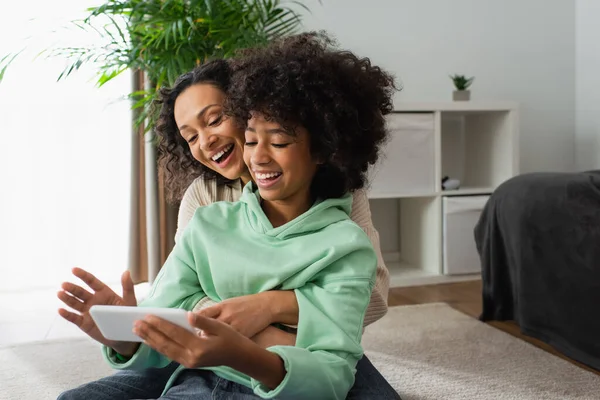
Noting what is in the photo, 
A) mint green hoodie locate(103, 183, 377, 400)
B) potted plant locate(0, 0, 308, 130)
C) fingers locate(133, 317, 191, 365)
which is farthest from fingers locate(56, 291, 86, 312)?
potted plant locate(0, 0, 308, 130)

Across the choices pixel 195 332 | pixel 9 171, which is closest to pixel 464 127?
pixel 9 171

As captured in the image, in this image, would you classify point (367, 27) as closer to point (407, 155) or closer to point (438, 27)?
point (438, 27)

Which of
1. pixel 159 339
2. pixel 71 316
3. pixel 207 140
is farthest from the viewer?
pixel 207 140

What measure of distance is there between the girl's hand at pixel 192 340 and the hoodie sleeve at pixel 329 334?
10cm

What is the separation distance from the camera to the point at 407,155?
299 centimetres

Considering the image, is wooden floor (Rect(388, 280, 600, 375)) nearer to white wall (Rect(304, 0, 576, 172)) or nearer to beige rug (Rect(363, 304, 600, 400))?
beige rug (Rect(363, 304, 600, 400))

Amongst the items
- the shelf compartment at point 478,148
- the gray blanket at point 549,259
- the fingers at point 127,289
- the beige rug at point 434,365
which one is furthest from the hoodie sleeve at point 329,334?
the shelf compartment at point 478,148

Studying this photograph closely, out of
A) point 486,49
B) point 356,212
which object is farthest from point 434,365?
point 486,49

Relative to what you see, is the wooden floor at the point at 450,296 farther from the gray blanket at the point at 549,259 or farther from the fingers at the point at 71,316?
the fingers at the point at 71,316

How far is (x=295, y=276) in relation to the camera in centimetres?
103

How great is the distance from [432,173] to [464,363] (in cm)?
129

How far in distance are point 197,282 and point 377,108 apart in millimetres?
435

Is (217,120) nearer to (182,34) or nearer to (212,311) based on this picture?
(212,311)

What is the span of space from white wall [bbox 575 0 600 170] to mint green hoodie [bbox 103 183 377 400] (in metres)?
2.95
